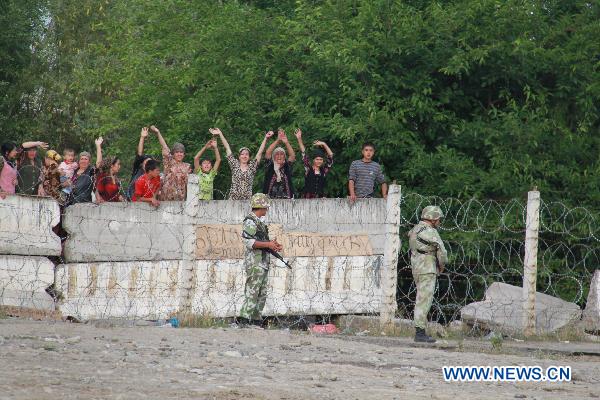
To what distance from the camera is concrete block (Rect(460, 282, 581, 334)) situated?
611 inches

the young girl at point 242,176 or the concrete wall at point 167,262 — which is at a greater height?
the young girl at point 242,176

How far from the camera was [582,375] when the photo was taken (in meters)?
11.6

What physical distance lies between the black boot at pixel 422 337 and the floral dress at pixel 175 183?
3785 mm

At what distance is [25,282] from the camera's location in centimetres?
1484

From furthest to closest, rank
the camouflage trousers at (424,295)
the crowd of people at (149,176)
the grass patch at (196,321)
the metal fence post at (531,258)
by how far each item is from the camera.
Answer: the crowd of people at (149,176) → the metal fence post at (531,258) → the grass patch at (196,321) → the camouflage trousers at (424,295)

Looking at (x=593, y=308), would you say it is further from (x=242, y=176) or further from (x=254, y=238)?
(x=242, y=176)

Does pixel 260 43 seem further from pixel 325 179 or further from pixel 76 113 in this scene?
pixel 76 113

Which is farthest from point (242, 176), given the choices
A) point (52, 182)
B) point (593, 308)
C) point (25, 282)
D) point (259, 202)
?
point (593, 308)

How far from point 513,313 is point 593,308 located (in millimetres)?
1054

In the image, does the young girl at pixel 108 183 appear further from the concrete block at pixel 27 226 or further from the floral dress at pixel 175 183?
the concrete block at pixel 27 226

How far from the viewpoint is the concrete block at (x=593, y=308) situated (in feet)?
51.4

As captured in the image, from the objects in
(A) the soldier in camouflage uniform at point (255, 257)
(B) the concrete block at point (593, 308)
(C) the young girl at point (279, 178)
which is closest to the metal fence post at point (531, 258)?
(B) the concrete block at point (593, 308)

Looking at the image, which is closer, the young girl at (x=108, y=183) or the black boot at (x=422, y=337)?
the black boot at (x=422, y=337)

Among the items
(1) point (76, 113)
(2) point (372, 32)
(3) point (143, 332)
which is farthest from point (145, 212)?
(1) point (76, 113)
